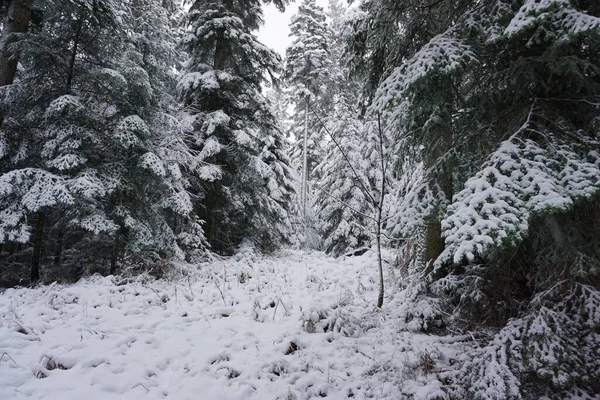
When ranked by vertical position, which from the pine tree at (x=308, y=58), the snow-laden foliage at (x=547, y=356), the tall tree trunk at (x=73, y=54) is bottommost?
the snow-laden foliage at (x=547, y=356)

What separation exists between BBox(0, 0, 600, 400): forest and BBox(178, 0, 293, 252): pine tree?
10 cm

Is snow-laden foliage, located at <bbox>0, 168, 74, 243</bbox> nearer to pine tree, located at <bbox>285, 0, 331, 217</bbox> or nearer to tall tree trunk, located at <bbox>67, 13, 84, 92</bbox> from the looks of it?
tall tree trunk, located at <bbox>67, 13, 84, 92</bbox>

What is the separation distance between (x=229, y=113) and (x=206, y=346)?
29.3 feet

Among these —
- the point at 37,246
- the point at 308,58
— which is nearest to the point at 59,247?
the point at 37,246

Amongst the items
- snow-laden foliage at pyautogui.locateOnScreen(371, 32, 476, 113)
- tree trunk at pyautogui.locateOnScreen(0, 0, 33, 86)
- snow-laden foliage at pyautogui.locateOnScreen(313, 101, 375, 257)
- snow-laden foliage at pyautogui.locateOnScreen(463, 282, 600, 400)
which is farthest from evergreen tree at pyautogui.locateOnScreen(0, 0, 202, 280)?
snow-laden foliage at pyautogui.locateOnScreen(313, 101, 375, 257)

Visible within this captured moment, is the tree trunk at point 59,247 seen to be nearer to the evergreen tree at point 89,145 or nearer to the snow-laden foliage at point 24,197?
the evergreen tree at point 89,145

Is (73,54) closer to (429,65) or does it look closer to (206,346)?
(206,346)

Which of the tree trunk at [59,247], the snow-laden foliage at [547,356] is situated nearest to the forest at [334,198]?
the snow-laden foliage at [547,356]

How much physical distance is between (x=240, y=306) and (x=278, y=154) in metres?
10.4

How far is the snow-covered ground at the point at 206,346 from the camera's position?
377 cm

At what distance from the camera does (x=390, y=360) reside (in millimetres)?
4316

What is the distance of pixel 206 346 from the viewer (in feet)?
15.7

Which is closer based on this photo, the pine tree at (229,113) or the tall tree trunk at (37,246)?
the tall tree trunk at (37,246)

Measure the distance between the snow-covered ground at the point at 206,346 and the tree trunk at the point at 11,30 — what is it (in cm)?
517
